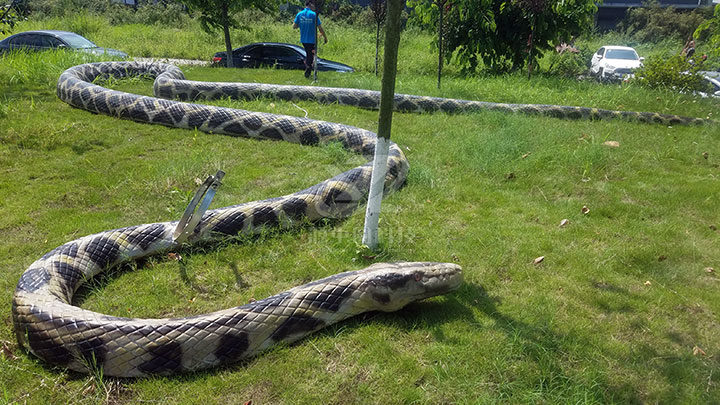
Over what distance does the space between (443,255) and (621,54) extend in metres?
18.6

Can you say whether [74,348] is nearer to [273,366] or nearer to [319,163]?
[273,366]

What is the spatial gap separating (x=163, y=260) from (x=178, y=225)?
0.36 metres

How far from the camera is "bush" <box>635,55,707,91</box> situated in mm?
11305

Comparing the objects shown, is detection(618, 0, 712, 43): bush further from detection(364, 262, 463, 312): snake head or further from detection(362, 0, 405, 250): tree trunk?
detection(364, 262, 463, 312): snake head

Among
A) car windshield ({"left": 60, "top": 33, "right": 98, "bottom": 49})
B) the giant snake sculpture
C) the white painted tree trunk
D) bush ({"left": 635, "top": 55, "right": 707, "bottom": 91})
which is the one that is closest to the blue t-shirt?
car windshield ({"left": 60, "top": 33, "right": 98, "bottom": 49})

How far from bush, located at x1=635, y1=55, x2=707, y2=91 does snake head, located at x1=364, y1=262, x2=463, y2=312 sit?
1123 cm

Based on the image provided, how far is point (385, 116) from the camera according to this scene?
3.80 m

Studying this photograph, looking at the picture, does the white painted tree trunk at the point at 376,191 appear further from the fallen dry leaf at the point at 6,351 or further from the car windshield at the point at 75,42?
the car windshield at the point at 75,42

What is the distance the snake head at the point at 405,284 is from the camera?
125 inches

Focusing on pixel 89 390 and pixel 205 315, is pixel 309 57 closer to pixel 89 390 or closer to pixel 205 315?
pixel 205 315

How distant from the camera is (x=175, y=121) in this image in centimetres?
760

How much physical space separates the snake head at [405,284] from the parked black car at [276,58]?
12.2 meters

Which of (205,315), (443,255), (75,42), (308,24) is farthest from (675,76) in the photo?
(75,42)

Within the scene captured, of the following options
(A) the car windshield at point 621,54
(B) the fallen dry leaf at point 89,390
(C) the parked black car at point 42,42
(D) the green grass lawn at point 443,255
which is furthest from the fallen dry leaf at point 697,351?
(A) the car windshield at point 621,54
